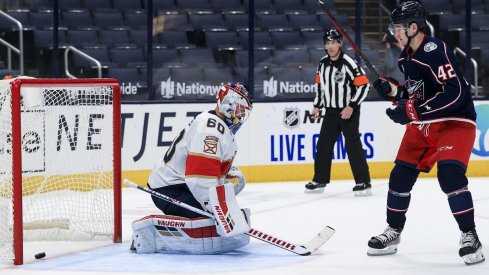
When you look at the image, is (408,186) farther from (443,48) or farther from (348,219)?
(348,219)

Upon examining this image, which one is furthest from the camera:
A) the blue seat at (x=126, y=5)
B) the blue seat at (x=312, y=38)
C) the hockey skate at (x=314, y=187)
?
the blue seat at (x=312, y=38)

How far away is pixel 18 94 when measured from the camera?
15.9 feet

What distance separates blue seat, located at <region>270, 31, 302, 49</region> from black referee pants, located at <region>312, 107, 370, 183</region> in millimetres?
1895

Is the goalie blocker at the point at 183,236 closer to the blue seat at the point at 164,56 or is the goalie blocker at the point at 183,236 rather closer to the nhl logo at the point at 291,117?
the nhl logo at the point at 291,117

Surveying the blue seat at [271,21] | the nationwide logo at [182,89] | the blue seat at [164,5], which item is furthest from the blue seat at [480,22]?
the blue seat at [164,5]

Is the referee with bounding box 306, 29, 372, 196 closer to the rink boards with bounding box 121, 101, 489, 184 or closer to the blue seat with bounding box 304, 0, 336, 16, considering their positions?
the rink boards with bounding box 121, 101, 489, 184

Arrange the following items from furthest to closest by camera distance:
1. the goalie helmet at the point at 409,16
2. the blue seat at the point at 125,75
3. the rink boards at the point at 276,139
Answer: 1. the blue seat at the point at 125,75
2. the rink boards at the point at 276,139
3. the goalie helmet at the point at 409,16

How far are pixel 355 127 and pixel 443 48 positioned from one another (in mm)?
3087

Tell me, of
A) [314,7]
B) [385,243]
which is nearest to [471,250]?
[385,243]

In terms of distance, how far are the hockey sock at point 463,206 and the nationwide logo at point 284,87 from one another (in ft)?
14.3

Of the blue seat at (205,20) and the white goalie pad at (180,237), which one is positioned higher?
the blue seat at (205,20)

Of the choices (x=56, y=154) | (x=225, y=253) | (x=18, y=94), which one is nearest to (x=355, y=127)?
(x=56, y=154)

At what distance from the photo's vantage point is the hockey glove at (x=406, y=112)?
15.6 feet

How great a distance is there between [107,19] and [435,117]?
5.25 meters
